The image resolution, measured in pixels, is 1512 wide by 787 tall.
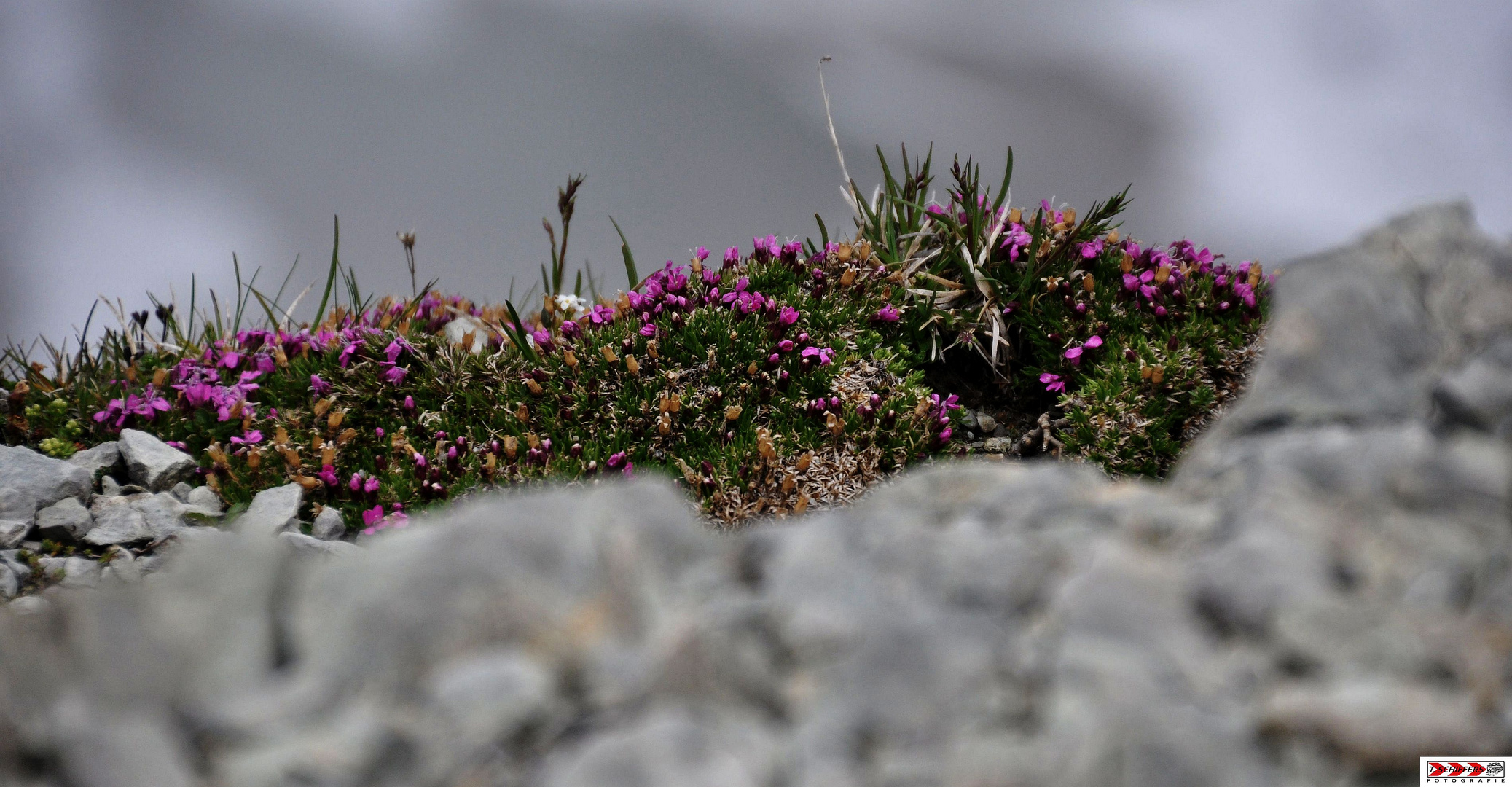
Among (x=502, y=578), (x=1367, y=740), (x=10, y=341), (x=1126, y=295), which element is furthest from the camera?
(x=10, y=341)

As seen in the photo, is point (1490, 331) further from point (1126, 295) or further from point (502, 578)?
point (1126, 295)

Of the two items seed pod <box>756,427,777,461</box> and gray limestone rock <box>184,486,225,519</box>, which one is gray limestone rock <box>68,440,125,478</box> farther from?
seed pod <box>756,427,777,461</box>

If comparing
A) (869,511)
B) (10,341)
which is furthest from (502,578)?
(10,341)

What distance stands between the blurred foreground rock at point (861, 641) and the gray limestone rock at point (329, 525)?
3413 mm

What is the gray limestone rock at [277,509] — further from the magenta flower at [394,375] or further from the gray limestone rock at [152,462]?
the magenta flower at [394,375]

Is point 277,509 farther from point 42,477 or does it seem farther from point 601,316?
point 601,316

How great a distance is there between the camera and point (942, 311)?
6.32 meters

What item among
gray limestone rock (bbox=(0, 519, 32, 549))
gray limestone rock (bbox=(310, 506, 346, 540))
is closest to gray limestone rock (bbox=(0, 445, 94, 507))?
gray limestone rock (bbox=(0, 519, 32, 549))

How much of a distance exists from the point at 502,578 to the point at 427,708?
0.85ft

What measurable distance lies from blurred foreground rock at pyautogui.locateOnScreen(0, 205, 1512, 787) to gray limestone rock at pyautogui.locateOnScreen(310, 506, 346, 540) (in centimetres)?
341

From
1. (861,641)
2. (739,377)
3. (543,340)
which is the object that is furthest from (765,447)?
(861,641)

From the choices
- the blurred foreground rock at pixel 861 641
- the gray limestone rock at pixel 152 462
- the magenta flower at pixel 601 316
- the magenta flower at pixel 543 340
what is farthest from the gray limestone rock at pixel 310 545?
the blurred foreground rock at pixel 861 641

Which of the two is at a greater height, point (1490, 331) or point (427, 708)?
point (1490, 331)

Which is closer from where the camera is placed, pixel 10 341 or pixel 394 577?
pixel 394 577
